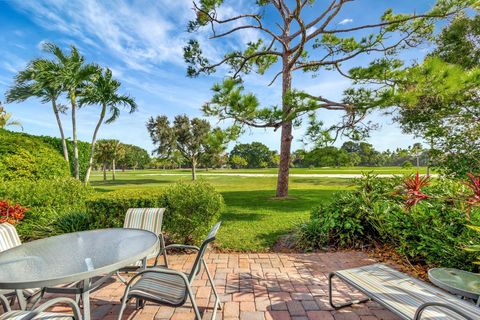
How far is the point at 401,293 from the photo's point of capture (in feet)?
6.46

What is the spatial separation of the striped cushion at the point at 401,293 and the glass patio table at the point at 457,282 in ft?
0.68

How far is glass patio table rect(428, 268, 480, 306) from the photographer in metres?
2.03

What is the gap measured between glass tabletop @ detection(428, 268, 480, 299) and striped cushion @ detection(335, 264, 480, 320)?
0.21m

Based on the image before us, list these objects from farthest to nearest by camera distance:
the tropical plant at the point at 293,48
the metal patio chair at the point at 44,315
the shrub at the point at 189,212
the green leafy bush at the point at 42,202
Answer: the tropical plant at the point at 293,48 → the green leafy bush at the point at 42,202 → the shrub at the point at 189,212 → the metal patio chair at the point at 44,315

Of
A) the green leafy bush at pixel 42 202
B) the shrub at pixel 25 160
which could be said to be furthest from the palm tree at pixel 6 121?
the green leafy bush at pixel 42 202

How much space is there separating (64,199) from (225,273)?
16.6 ft

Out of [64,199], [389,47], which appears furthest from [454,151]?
[64,199]

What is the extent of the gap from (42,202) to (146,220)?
13.4ft

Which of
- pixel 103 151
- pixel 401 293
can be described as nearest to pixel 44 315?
pixel 401 293

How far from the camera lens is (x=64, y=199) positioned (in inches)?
240

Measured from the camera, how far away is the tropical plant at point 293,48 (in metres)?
7.70

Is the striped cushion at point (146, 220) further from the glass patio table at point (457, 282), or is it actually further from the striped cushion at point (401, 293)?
the glass patio table at point (457, 282)

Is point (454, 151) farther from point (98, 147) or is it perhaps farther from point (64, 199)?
point (98, 147)

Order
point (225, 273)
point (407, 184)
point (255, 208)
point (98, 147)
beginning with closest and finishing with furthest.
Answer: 1. point (407, 184)
2. point (225, 273)
3. point (255, 208)
4. point (98, 147)
